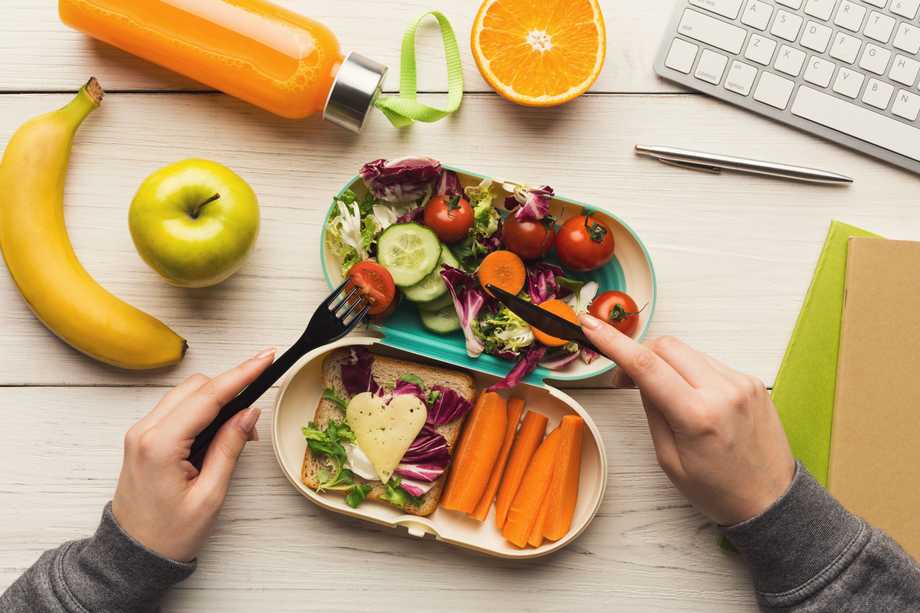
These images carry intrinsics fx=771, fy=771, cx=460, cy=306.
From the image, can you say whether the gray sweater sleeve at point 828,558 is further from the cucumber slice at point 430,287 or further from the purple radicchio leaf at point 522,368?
the cucumber slice at point 430,287

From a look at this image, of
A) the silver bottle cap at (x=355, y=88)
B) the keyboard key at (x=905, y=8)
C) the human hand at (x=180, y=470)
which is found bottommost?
the human hand at (x=180, y=470)

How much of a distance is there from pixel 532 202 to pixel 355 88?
0.33 meters

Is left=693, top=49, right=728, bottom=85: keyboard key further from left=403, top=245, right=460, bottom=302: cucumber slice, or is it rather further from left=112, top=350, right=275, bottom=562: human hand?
left=112, top=350, right=275, bottom=562: human hand

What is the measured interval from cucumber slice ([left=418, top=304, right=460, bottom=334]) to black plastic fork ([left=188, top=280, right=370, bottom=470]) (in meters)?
0.12

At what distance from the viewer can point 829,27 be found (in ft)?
4.06

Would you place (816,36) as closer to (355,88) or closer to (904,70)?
(904,70)

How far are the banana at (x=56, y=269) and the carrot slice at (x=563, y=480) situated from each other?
2.08 feet

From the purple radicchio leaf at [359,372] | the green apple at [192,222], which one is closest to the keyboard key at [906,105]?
the purple radicchio leaf at [359,372]

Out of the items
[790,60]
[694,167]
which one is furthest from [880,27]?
[694,167]

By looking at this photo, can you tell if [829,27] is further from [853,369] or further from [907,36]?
[853,369]

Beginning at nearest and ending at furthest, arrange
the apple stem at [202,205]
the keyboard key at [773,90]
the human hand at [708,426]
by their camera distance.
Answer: the human hand at [708,426], the apple stem at [202,205], the keyboard key at [773,90]

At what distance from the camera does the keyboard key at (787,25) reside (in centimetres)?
124

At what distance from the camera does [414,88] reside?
126 centimetres

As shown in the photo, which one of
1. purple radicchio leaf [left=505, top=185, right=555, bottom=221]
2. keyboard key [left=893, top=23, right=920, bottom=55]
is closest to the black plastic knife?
purple radicchio leaf [left=505, top=185, right=555, bottom=221]
